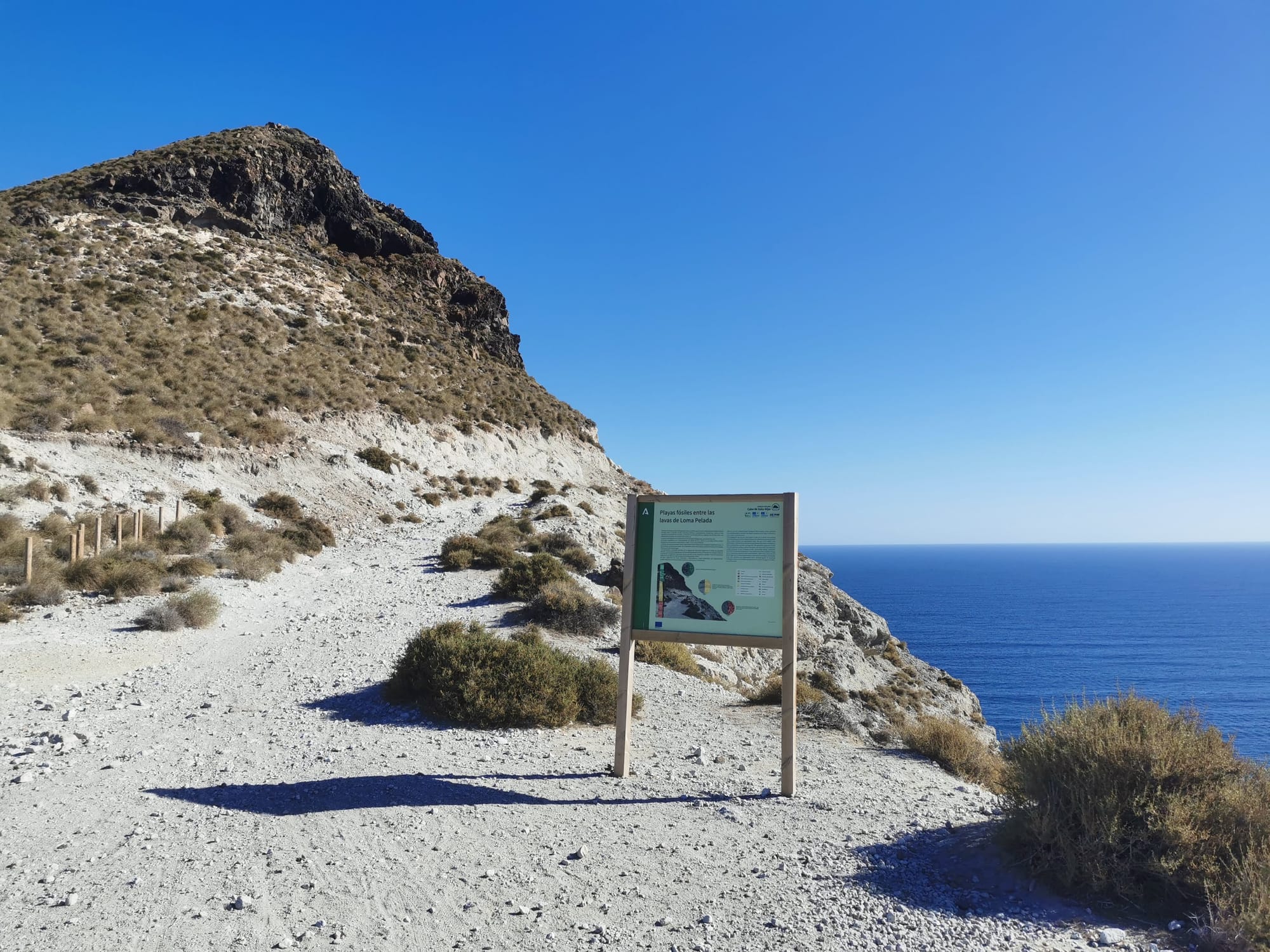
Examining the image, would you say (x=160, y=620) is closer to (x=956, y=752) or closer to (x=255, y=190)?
(x=956, y=752)

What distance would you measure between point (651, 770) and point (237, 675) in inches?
230

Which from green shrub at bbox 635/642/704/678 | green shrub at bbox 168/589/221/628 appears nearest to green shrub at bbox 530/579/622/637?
green shrub at bbox 635/642/704/678

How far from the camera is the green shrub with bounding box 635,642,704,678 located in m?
12.0

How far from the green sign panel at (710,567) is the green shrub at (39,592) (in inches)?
416

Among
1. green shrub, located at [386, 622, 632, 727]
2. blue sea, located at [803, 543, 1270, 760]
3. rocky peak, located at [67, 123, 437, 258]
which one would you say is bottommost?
blue sea, located at [803, 543, 1270, 760]

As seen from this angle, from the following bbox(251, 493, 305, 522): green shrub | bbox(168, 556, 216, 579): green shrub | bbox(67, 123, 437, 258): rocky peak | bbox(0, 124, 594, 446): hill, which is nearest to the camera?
bbox(168, 556, 216, 579): green shrub

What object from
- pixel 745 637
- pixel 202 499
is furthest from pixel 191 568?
pixel 745 637

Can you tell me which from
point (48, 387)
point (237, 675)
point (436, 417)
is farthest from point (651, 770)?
point (436, 417)

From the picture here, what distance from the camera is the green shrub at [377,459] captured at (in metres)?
28.3

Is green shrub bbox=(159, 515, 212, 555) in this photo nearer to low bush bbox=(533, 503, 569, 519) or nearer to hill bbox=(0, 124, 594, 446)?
hill bbox=(0, 124, 594, 446)

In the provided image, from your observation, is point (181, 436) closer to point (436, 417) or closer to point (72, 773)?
point (436, 417)

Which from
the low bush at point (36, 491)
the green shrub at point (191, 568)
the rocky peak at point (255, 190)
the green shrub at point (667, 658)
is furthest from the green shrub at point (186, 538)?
the rocky peak at point (255, 190)

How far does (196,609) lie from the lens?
11.8 meters

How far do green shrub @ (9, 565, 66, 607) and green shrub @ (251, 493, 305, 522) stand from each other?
28.6 ft
